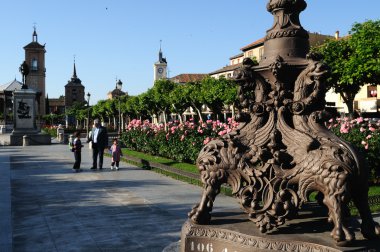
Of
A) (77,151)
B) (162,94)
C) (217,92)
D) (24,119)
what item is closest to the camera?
(77,151)

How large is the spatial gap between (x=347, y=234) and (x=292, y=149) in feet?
2.80

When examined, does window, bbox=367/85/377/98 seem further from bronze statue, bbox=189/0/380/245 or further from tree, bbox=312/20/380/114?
bronze statue, bbox=189/0/380/245

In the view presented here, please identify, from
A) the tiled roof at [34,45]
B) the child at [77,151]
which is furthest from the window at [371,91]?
the tiled roof at [34,45]

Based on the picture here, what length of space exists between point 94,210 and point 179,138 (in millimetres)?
8431

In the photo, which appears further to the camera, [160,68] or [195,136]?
→ [160,68]

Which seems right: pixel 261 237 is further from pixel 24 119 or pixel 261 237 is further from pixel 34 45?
pixel 34 45

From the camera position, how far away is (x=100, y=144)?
49.0 feet

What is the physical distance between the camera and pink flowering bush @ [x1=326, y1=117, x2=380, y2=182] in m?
10.6

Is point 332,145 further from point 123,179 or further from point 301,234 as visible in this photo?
point 123,179

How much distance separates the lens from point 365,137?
11.0 meters

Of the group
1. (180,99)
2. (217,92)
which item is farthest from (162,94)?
(217,92)

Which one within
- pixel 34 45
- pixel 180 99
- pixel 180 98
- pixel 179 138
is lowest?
pixel 179 138

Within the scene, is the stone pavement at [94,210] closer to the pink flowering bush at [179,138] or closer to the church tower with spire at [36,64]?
the pink flowering bush at [179,138]

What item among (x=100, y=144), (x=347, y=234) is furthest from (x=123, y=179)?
(x=347, y=234)
